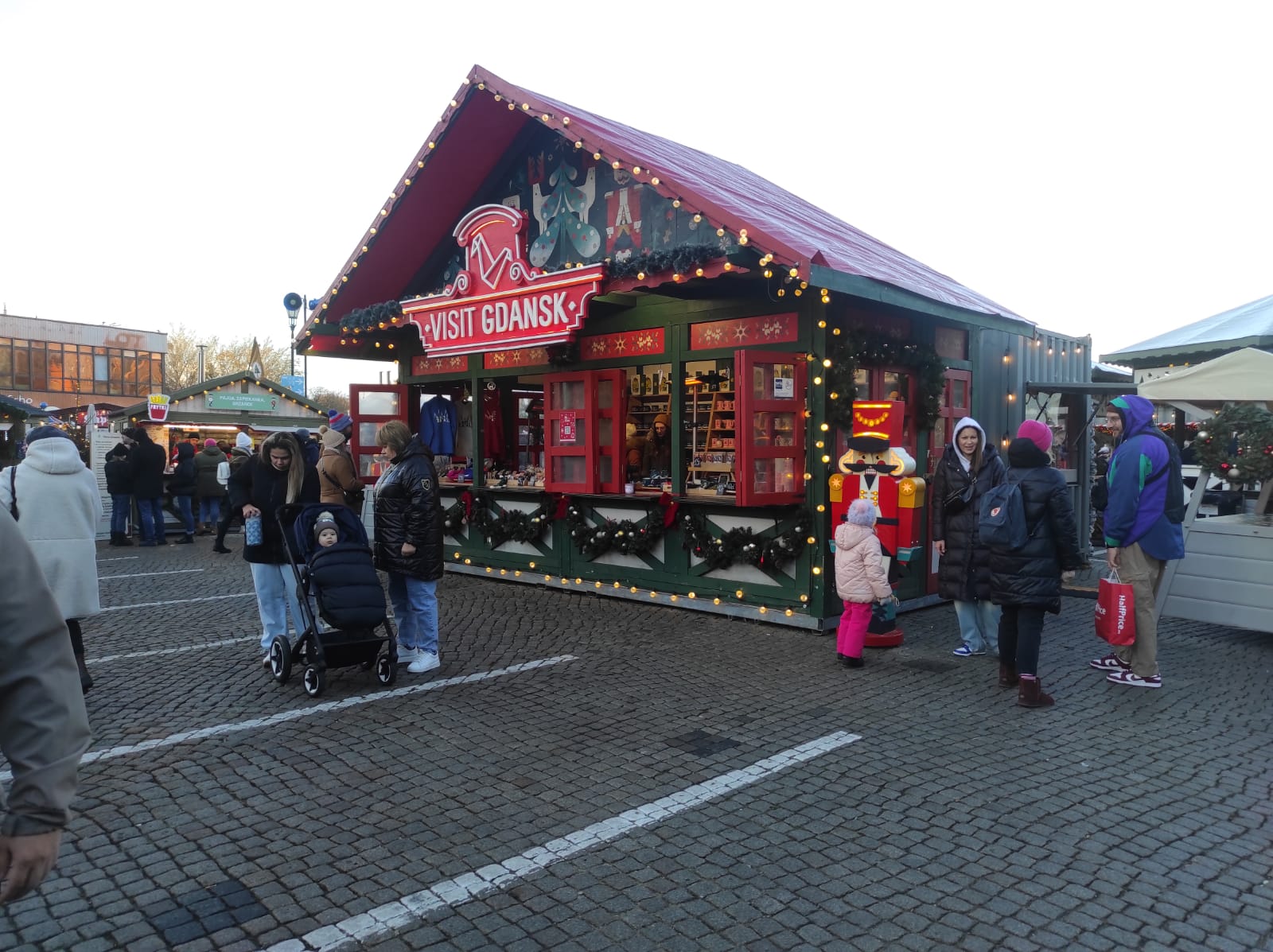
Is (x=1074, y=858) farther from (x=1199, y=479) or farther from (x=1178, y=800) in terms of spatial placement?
(x=1199, y=479)

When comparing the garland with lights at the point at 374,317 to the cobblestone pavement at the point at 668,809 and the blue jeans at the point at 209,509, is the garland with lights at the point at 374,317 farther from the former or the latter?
the blue jeans at the point at 209,509

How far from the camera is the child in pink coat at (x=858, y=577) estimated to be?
658 centimetres

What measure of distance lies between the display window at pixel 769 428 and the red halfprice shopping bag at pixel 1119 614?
8.78ft

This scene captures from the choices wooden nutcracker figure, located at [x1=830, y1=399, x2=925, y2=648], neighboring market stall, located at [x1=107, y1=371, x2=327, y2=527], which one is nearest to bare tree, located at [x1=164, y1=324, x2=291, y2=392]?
neighboring market stall, located at [x1=107, y1=371, x2=327, y2=527]

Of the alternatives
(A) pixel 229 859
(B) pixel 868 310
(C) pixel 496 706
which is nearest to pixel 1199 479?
(B) pixel 868 310

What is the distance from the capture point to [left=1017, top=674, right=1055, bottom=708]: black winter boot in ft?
18.8

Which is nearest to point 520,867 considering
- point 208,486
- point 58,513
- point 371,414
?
point 58,513

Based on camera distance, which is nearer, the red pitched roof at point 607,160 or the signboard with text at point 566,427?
the red pitched roof at point 607,160

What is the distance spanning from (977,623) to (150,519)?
1378 centimetres

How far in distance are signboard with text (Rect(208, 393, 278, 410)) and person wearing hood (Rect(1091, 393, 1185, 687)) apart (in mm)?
24001

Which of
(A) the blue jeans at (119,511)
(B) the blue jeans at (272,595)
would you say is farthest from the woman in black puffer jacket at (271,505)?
(A) the blue jeans at (119,511)

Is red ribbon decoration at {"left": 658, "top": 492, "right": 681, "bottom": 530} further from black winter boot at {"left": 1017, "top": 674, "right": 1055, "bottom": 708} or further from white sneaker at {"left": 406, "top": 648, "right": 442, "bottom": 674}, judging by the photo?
black winter boot at {"left": 1017, "top": 674, "right": 1055, "bottom": 708}

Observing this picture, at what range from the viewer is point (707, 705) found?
578 cm

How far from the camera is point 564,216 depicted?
9.84 metres
